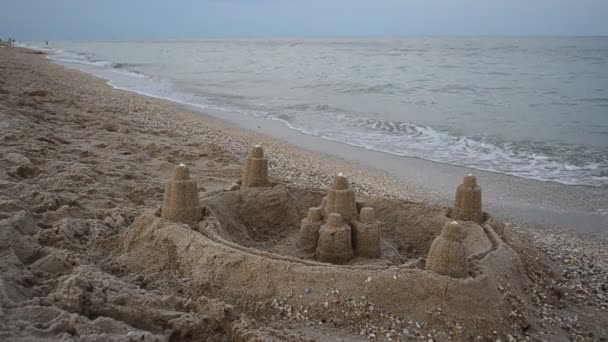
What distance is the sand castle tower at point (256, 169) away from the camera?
610 cm

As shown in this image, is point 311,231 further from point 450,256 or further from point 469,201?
point 469,201

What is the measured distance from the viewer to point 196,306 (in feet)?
12.6

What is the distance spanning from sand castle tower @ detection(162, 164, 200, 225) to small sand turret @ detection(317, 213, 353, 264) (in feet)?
4.34

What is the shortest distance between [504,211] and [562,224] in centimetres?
85

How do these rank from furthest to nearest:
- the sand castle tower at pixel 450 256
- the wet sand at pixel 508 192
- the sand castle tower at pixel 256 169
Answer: the wet sand at pixel 508 192 < the sand castle tower at pixel 256 169 < the sand castle tower at pixel 450 256

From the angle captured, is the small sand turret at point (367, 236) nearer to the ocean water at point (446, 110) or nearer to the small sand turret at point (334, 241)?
the small sand turret at point (334, 241)

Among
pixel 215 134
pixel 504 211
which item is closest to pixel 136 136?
pixel 215 134

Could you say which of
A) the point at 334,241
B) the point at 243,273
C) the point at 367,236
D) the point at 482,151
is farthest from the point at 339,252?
the point at 482,151

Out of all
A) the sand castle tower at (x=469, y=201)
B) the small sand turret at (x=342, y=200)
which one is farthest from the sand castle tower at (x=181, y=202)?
the sand castle tower at (x=469, y=201)

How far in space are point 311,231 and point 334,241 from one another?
39 centimetres

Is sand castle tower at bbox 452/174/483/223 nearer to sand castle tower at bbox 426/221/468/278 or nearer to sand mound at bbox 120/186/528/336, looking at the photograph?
sand mound at bbox 120/186/528/336

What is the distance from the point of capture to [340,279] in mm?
4133

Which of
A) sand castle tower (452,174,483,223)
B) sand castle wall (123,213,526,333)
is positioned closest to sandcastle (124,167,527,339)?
sand castle wall (123,213,526,333)

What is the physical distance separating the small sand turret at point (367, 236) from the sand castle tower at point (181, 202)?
1.69 m
